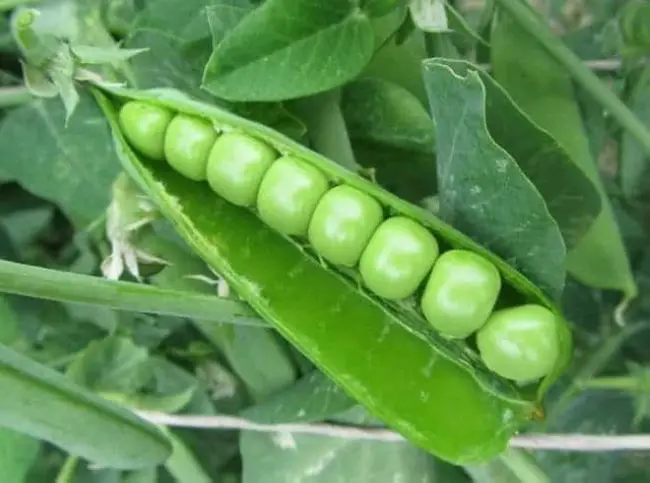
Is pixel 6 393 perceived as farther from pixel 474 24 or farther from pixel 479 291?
pixel 474 24

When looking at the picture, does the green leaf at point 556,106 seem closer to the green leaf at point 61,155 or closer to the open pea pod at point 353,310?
the open pea pod at point 353,310

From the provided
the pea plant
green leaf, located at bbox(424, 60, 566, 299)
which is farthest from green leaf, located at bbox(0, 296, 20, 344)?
green leaf, located at bbox(424, 60, 566, 299)

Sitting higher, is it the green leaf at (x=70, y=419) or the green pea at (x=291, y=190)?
the green pea at (x=291, y=190)

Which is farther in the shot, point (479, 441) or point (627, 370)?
point (627, 370)

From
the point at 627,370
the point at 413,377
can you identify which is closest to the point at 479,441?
the point at 413,377

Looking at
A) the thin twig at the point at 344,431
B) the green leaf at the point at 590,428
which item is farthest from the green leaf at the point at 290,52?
the green leaf at the point at 590,428
